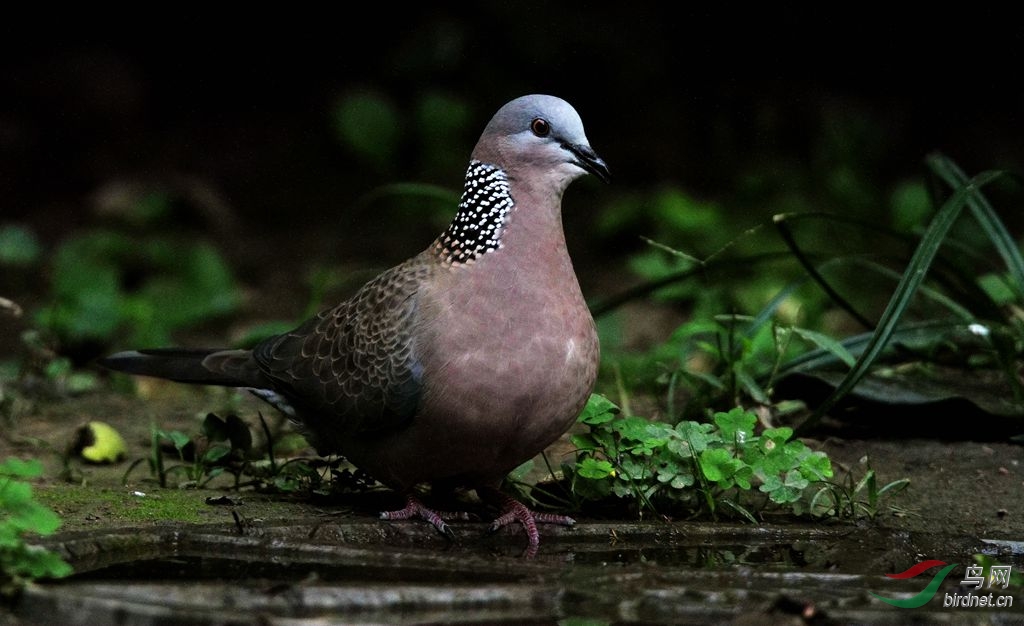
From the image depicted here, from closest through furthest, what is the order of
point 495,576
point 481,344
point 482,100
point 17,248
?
point 495,576 → point 481,344 → point 17,248 → point 482,100

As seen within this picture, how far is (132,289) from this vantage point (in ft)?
25.6

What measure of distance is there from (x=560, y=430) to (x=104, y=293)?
387cm

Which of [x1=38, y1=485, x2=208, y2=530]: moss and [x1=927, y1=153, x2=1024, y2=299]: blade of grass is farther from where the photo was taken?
[x1=927, y1=153, x2=1024, y2=299]: blade of grass

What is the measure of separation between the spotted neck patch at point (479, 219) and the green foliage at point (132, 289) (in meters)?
2.90

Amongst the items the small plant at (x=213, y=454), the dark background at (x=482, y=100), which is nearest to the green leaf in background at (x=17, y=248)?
the dark background at (x=482, y=100)

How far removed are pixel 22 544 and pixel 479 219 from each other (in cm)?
149

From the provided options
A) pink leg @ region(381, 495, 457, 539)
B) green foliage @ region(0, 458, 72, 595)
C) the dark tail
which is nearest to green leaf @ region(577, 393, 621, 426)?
pink leg @ region(381, 495, 457, 539)

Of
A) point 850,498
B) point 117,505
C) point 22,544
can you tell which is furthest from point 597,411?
point 22,544

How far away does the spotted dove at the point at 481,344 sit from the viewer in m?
3.38

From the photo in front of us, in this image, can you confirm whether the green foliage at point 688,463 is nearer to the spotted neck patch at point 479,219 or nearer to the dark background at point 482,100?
the spotted neck patch at point 479,219

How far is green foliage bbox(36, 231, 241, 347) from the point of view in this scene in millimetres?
6289

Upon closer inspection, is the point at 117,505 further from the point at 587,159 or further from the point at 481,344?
the point at 587,159

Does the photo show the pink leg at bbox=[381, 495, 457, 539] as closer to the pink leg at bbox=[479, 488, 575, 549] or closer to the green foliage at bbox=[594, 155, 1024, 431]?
the pink leg at bbox=[479, 488, 575, 549]
